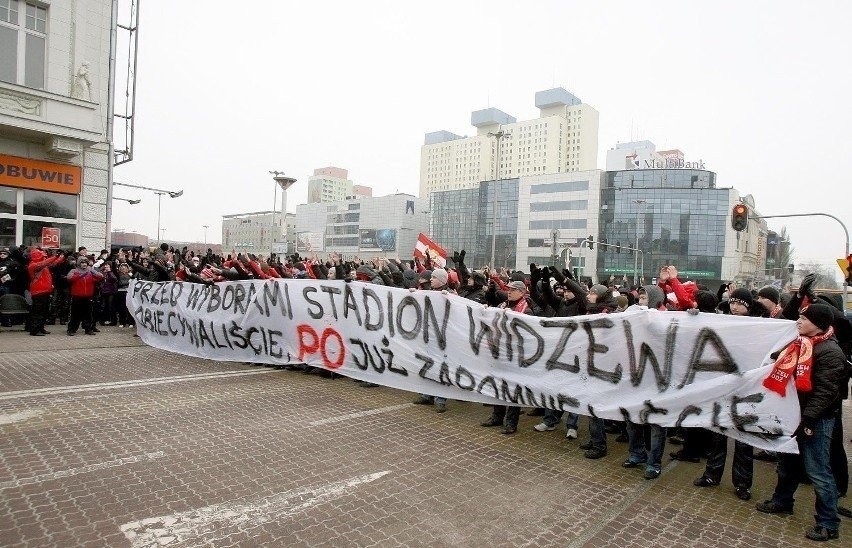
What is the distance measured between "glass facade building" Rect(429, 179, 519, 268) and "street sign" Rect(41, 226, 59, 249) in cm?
8560

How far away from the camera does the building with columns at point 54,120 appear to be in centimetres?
1546

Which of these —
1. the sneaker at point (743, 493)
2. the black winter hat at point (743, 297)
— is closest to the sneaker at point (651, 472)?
the sneaker at point (743, 493)

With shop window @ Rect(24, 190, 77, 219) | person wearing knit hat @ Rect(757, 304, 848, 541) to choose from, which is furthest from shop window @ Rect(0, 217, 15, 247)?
person wearing knit hat @ Rect(757, 304, 848, 541)

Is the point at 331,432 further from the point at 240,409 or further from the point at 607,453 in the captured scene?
the point at 607,453

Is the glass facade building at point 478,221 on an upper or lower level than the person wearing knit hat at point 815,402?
upper

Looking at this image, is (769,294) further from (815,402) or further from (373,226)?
(373,226)

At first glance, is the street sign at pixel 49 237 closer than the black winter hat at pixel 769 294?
No

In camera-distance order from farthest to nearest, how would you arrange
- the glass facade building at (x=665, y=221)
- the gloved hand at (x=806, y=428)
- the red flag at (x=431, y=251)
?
1. the glass facade building at (x=665, y=221)
2. the red flag at (x=431, y=251)
3. the gloved hand at (x=806, y=428)

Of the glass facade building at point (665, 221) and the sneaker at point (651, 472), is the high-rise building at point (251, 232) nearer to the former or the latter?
the glass facade building at point (665, 221)

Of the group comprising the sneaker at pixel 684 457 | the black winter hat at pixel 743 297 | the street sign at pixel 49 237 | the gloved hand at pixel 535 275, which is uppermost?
the street sign at pixel 49 237

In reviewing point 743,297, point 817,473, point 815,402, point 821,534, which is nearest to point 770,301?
point 743,297

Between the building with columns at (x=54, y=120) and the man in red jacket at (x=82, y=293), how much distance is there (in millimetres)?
5553

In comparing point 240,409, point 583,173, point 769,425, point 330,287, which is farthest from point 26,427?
point 583,173

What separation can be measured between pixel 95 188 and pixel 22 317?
6.36 m
